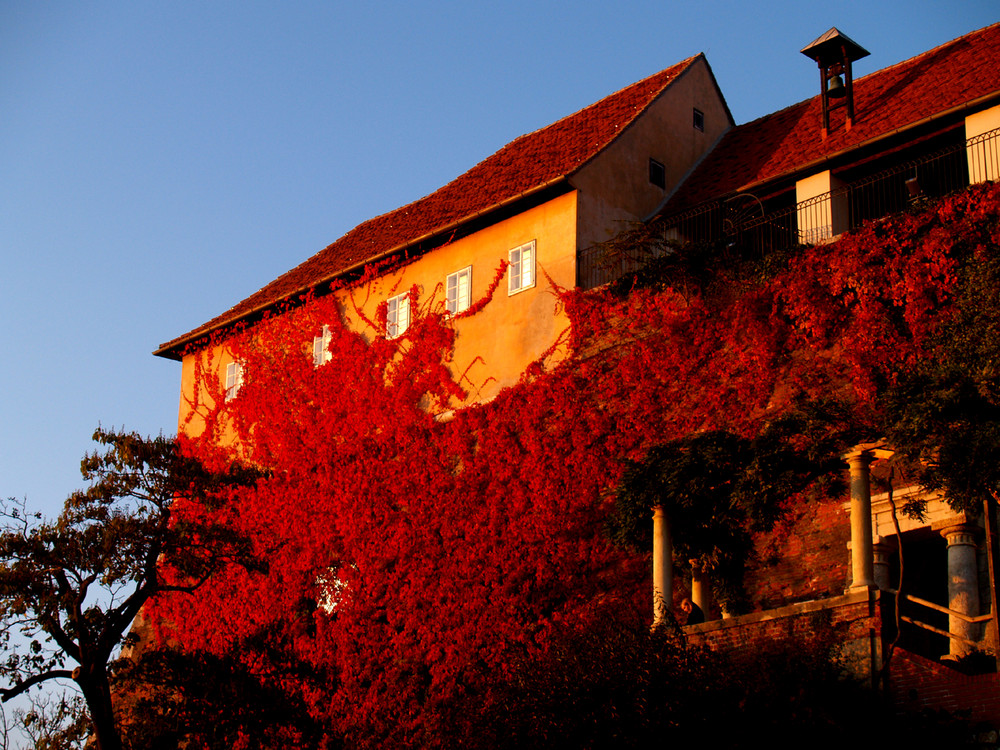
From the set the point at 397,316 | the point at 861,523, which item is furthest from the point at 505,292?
the point at 861,523

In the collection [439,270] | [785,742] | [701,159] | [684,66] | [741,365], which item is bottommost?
[785,742]

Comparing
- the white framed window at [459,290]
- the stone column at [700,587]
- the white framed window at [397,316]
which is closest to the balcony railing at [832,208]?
the white framed window at [459,290]

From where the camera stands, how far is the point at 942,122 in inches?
866

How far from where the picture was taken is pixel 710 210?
81.3 ft

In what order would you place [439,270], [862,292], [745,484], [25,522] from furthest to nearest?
[439,270], [862,292], [25,522], [745,484]

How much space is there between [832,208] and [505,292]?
23.0 ft

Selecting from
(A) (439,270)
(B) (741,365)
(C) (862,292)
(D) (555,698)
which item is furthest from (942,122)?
(D) (555,698)

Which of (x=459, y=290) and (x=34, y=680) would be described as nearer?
(x=34, y=680)

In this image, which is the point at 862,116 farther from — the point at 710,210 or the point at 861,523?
the point at 861,523

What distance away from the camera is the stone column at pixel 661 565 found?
55.0 ft

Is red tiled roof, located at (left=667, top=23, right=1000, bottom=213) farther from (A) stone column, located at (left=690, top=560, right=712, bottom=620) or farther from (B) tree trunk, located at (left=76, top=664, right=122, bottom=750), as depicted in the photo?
(B) tree trunk, located at (left=76, top=664, right=122, bottom=750)

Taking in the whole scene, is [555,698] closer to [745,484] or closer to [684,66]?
[745,484]

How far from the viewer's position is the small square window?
29.8 m

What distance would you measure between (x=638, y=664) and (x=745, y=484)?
145 inches
